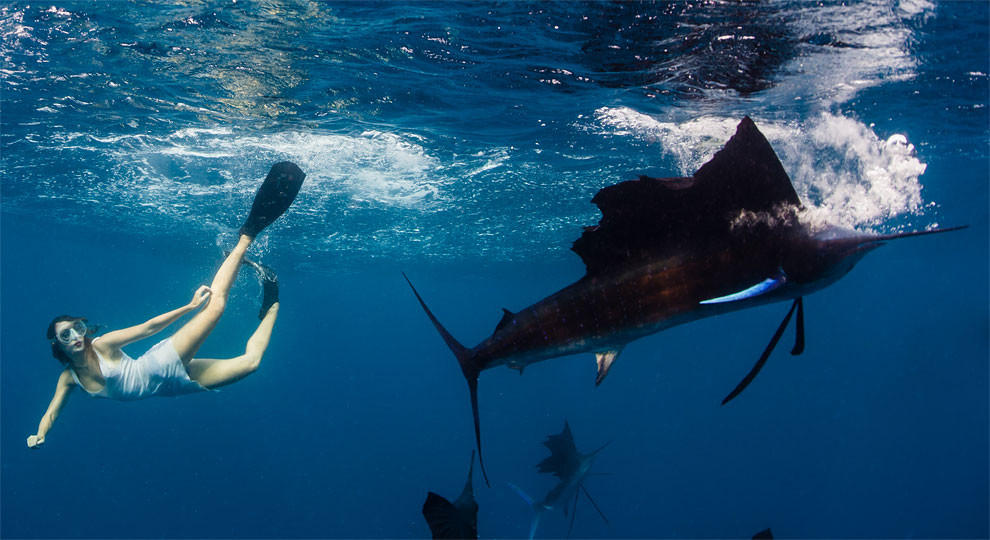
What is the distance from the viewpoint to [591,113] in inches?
478

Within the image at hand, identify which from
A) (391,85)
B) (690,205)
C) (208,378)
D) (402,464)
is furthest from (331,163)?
(402,464)

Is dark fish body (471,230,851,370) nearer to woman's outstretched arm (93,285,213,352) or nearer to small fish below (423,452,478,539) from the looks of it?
small fish below (423,452,478,539)

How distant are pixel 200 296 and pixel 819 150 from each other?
1623cm

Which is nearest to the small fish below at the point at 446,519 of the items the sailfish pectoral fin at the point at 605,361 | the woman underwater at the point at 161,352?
the sailfish pectoral fin at the point at 605,361

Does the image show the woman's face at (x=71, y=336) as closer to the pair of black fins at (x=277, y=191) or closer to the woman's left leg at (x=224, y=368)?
the woman's left leg at (x=224, y=368)

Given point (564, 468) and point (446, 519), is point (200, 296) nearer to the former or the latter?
point (446, 519)

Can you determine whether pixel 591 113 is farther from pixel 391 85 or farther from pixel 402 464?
pixel 402 464

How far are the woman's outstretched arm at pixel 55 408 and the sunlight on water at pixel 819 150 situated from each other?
1157 cm

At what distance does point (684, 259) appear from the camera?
1.82 m

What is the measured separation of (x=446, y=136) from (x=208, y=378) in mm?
9001

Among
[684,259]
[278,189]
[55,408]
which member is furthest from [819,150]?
[55,408]

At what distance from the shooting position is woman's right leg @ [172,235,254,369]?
269 inches

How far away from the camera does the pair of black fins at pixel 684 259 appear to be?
178 cm

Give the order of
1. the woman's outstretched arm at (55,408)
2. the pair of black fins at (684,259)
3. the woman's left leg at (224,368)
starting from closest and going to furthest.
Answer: the pair of black fins at (684,259) < the woman's outstretched arm at (55,408) < the woman's left leg at (224,368)
